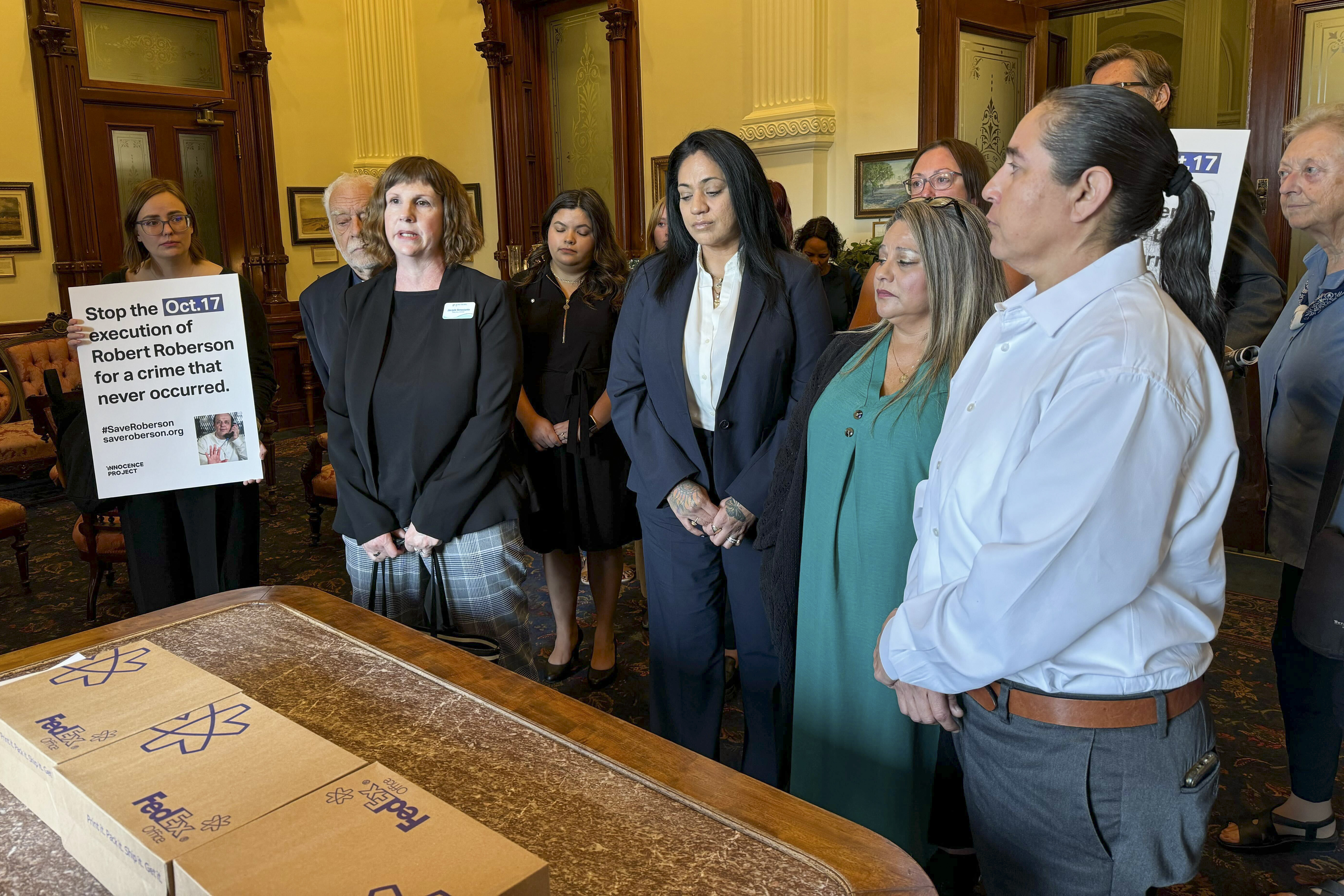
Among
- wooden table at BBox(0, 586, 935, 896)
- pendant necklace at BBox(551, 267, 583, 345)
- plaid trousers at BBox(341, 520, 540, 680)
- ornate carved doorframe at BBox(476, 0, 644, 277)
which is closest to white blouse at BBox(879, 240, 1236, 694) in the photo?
wooden table at BBox(0, 586, 935, 896)

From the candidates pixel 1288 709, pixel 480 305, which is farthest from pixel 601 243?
pixel 1288 709

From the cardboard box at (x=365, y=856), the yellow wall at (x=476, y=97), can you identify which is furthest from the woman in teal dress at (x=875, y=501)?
the yellow wall at (x=476, y=97)

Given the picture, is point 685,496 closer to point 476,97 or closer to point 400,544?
point 400,544

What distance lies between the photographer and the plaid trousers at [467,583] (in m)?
2.71

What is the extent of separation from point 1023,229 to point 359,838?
3.90ft

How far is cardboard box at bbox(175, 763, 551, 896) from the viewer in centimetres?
88

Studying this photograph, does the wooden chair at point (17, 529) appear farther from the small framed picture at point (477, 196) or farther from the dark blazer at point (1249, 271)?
the small framed picture at point (477, 196)

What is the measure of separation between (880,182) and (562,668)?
430 centimetres

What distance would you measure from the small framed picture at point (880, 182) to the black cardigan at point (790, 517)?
4417 mm

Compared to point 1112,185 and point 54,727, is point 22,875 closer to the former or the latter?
point 54,727

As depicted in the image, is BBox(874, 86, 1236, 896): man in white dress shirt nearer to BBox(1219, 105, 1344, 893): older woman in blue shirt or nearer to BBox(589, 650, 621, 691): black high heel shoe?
BBox(1219, 105, 1344, 893): older woman in blue shirt

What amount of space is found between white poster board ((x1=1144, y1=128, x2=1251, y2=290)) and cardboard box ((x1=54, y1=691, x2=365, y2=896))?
2665 mm

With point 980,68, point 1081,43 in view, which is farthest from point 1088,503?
point 1081,43

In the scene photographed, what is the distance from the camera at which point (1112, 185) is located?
1359 mm
